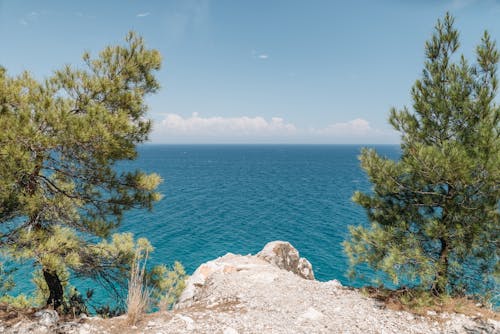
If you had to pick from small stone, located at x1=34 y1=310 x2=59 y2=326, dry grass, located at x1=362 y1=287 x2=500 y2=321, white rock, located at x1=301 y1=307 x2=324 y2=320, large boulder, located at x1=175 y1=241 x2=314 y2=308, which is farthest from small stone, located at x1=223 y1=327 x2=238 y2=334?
dry grass, located at x1=362 y1=287 x2=500 y2=321

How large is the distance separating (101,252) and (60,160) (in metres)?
3.21

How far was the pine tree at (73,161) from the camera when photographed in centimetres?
648

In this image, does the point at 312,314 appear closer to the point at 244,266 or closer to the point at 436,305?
the point at 436,305

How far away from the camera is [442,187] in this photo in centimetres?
760

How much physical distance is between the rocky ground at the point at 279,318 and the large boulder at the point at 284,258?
19.3ft

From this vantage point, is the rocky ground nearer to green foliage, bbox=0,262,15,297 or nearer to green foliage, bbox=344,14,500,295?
green foliage, bbox=344,14,500,295

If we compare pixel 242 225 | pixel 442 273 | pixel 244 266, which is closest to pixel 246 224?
pixel 242 225

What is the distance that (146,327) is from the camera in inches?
257

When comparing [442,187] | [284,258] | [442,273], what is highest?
[442,187]

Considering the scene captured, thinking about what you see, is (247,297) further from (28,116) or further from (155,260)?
(155,260)

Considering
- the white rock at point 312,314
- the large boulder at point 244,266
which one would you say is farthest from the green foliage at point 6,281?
the white rock at point 312,314

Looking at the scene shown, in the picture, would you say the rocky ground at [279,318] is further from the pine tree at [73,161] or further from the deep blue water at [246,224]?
the deep blue water at [246,224]

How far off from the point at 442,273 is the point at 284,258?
9234mm

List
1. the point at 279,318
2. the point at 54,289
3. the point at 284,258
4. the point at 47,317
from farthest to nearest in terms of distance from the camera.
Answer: the point at 284,258 → the point at 54,289 → the point at 279,318 → the point at 47,317
